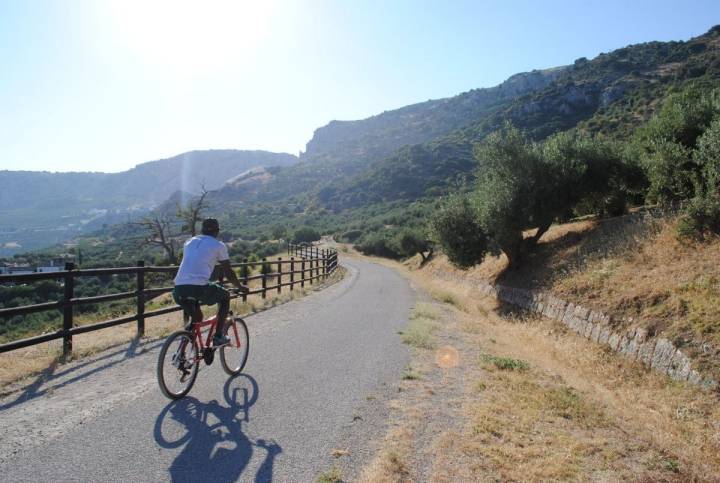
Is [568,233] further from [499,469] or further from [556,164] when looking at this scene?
[499,469]

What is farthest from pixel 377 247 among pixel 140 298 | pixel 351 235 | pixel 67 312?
pixel 67 312

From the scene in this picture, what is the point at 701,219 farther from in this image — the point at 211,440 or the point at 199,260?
the point at 211,440

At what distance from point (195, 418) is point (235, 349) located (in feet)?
7.93

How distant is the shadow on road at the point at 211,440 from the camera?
3.70m

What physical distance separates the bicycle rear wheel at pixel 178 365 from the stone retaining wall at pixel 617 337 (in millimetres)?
7834

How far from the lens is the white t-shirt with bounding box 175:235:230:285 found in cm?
574

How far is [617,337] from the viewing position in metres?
9.99

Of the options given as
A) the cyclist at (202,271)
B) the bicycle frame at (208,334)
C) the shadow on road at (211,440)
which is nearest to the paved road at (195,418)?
the shadow on road at (211,440)

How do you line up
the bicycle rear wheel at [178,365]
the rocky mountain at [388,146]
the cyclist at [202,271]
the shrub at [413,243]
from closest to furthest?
the bicycle rear wheel at [178,365] → the cyclist at [202,271] → the shrub at [413,243] → the rocky mountain at [388,146]

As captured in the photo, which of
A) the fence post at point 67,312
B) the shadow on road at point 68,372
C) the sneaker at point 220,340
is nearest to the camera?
the shadow on road at point 68,372

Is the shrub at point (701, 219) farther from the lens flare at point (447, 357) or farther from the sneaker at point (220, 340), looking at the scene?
the sneaker at point (220, 340)

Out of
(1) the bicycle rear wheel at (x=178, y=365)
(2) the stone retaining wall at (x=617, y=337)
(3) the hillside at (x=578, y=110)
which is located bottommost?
(2) the stone retaining wall at (x=617, y=337)

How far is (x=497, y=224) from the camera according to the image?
19625 millimetres

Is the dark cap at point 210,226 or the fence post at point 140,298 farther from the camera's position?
the fence post at point 140,298
